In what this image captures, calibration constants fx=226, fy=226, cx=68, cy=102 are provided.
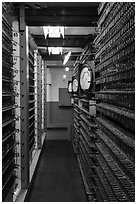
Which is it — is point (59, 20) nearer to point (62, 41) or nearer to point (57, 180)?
point (62, 41)

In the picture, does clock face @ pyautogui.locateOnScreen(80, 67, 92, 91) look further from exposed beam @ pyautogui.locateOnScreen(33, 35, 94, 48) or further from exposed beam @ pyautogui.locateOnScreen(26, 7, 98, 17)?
exposed beam @ pyautogui.locateOnScreen(33, 35, 94, 48)

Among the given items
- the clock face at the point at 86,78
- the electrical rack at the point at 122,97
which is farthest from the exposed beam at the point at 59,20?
the electrical rack at the point at 122,97

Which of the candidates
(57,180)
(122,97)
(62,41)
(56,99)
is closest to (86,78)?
(122,97)

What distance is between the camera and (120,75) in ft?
5.34

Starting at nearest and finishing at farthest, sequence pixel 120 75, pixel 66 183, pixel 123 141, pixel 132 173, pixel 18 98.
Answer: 1. pixel 132 173
2. pixel 123 141
3. pixel 120 75
4. pixel 18 98
5. pixel 66 183

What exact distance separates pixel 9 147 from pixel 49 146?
6.55 m

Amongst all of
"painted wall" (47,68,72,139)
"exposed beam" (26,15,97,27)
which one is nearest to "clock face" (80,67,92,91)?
"exposed beam" (26,15,97,27)

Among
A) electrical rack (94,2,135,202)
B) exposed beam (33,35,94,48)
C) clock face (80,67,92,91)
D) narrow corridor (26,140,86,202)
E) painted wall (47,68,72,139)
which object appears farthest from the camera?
painted wall (47,68,72,139)

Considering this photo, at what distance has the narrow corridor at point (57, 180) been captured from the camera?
4207 mm

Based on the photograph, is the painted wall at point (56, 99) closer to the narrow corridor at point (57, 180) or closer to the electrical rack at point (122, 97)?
the narrow corridor at point (57, 180)

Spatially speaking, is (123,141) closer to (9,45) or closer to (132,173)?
(132,173)

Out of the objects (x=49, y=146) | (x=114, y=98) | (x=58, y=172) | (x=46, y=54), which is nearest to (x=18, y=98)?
(x=114, y=98)

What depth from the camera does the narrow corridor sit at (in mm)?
4207

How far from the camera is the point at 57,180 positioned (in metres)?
5.14
